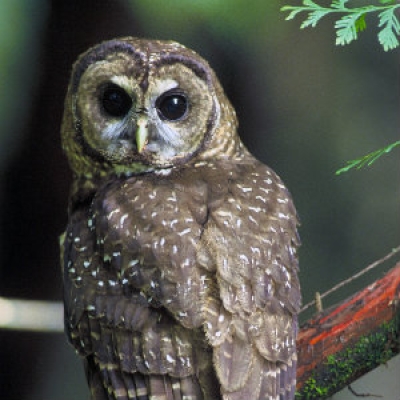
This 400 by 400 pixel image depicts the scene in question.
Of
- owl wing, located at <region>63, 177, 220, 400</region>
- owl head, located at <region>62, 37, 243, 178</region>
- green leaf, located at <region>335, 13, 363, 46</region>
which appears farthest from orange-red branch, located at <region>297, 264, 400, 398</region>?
green leaf, located at <region>335, 13, 363, 46</region>

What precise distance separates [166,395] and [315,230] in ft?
1.94

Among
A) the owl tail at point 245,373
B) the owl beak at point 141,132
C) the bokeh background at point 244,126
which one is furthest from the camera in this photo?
the bokeh background at point 244,126

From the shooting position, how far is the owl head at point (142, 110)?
4.79 ft

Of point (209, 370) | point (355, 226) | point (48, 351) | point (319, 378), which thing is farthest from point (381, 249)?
point (48, 351)

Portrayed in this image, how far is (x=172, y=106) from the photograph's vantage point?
4.92 feet

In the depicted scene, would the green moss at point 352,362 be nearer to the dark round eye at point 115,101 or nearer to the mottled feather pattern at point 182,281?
the mottled feather pattern at point 182,281

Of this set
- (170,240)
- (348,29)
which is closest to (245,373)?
(170,240)

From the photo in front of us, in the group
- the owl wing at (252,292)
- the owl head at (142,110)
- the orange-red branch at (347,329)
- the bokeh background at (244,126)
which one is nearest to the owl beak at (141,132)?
the owl head at (142,110)

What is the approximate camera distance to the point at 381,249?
1.68 meters

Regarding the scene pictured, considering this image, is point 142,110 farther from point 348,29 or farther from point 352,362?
point 352,362

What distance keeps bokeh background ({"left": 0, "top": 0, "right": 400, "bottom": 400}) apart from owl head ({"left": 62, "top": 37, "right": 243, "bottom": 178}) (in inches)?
4.1

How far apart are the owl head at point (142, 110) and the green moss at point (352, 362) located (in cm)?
48

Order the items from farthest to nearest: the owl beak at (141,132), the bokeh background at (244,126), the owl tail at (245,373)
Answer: the bokeh background at (244,126)
the owl beak at (141,132)
the owl tail at (245,373)

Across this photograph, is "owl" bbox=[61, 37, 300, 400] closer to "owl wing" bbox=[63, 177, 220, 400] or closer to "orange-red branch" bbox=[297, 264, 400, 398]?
"owl wing" bbox=[63, 177, 220, 400]
